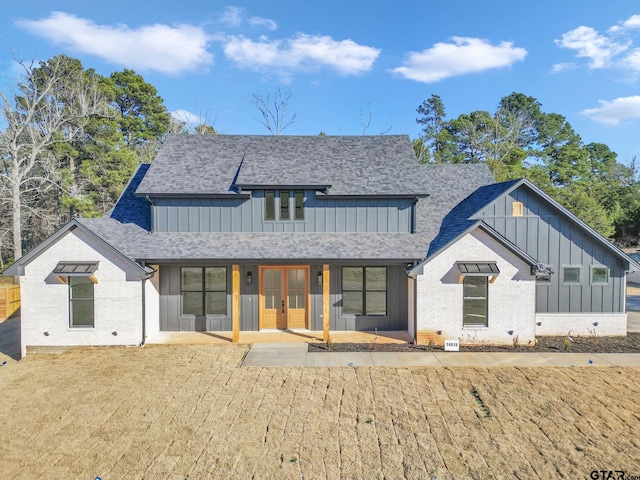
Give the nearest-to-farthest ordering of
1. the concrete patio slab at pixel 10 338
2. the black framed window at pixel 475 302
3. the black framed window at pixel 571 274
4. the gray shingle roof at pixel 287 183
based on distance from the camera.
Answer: the concrete patio slab at pixel 10 338 → the black framed window at pixel 475 302 → the gray shingle roof at pixel 287 183 → the black framed window at pixel 571 274

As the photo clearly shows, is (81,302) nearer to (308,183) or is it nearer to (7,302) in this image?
(7,302)

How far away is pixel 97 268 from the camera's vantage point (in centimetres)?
1212

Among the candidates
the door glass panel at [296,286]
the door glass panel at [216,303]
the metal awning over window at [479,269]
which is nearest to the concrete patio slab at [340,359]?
the door glass panel at [296,286]

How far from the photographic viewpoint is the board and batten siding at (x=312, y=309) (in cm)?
1410

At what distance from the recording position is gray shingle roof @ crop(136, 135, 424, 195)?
14.6m

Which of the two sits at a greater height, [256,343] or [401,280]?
[401,280]

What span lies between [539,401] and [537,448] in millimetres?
2139

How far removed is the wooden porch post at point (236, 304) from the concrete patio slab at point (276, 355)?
81cm

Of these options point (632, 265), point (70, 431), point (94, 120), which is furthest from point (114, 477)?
point (94, 120)

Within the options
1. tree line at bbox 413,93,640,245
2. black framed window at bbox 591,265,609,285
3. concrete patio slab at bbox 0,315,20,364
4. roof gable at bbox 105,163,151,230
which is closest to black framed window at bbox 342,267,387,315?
black framed window at bbox 591,265,609,285

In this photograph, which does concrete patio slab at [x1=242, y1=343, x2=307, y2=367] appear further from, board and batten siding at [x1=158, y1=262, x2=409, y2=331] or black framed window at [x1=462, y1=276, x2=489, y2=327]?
black framed window at [x1=462, y1=276, x2=489, y2=327]

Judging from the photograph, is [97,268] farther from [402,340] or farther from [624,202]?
[624,202]

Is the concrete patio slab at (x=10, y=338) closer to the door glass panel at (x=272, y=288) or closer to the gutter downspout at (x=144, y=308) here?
the gutter downspout at (x=144, y=308)

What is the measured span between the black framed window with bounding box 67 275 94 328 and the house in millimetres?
45
